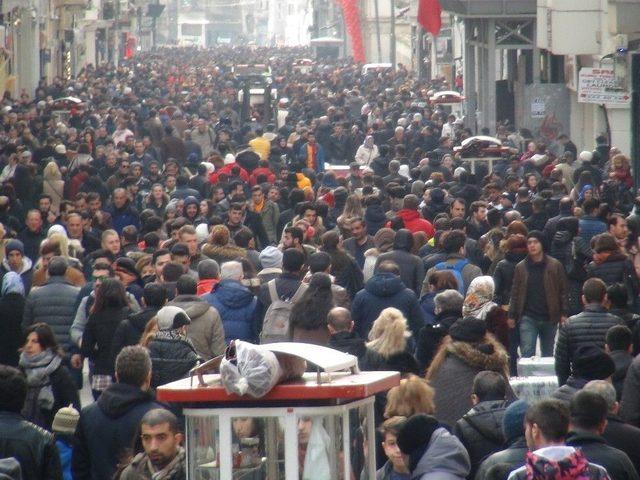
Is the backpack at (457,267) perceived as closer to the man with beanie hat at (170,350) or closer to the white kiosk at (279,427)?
the man with beanie hat at (170,350)

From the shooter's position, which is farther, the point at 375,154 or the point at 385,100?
the point at 385,100

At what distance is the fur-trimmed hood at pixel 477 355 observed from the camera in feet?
28.3

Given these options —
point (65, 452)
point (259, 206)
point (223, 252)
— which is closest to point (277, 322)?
point (223, 252)

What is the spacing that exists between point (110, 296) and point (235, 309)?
1031mm

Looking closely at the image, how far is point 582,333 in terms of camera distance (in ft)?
31.8

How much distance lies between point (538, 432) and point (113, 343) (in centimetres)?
419

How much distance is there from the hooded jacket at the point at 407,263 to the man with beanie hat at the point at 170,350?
12.6 feet

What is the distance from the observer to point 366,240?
14211 mm

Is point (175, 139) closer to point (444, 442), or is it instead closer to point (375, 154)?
point (375, 154)

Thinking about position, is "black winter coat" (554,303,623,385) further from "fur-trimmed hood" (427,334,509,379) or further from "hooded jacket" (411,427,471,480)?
"hooded jacket" (411,427,471,480)

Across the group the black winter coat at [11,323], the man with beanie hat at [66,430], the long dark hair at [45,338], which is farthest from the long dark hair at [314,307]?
the man with beanie hat at [66,430]

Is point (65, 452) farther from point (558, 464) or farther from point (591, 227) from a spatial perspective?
point (591, 227)

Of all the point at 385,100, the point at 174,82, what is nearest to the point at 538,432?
the point at 385,100

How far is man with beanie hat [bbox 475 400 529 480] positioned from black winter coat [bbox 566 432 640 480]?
193 millimetres
